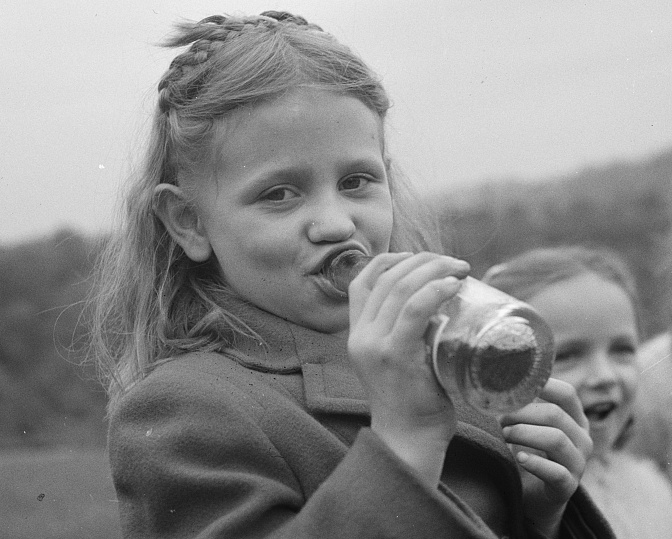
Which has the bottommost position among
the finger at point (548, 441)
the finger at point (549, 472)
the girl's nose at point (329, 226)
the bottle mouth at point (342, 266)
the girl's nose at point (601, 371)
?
the girl's nose at point (601, 371)

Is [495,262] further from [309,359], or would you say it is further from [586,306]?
[309,359]

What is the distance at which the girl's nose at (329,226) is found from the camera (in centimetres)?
88

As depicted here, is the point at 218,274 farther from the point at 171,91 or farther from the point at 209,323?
the point at 171,91

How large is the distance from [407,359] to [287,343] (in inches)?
9.8

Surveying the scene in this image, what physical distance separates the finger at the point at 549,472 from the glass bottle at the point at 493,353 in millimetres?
243

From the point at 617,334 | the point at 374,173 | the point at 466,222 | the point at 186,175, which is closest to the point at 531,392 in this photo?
the point at 374,173

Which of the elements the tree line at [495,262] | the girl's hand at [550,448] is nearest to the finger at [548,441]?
the girl's hand at [550,448]

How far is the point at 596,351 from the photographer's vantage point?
1.38 m

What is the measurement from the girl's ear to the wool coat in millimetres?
106

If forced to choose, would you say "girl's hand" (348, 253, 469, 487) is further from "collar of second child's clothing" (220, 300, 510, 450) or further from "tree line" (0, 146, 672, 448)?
"tree line" (0, 146, 672, 448)

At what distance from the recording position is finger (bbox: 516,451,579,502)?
0.90 meters

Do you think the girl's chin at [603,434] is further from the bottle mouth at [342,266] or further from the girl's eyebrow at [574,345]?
the bottle mouth at [342,266]

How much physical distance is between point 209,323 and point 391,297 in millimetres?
307

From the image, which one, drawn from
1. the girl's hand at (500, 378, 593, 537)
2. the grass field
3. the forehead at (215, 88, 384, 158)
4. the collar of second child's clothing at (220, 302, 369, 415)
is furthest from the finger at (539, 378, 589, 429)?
the grass field
